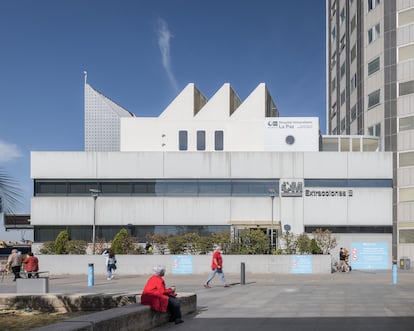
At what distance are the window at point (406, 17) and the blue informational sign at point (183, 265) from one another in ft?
93.0

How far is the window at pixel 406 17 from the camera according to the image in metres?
48.5

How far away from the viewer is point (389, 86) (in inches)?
1927

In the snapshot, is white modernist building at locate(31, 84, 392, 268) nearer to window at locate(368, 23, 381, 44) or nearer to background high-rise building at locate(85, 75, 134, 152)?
window at locate(368, 23, 381, 44)

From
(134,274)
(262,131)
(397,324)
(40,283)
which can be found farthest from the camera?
(262,131)

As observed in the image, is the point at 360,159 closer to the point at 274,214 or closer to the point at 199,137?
the point at 274,214

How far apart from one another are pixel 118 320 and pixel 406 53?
4322 cm

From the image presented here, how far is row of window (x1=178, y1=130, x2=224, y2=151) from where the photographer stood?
4822cm

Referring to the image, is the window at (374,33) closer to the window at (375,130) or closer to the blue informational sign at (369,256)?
the window at (375,130)

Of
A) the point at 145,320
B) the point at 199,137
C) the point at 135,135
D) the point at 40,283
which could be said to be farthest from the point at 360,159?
the point at 145,320

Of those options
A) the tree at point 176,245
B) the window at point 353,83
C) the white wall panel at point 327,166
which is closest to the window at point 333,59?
the window at point 353,83

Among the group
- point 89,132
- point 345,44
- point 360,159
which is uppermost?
point 345,44

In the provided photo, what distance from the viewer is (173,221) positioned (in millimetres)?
43594

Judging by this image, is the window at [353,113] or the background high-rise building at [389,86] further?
the window at [353,113]

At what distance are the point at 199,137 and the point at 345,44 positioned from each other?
23.0 meters
